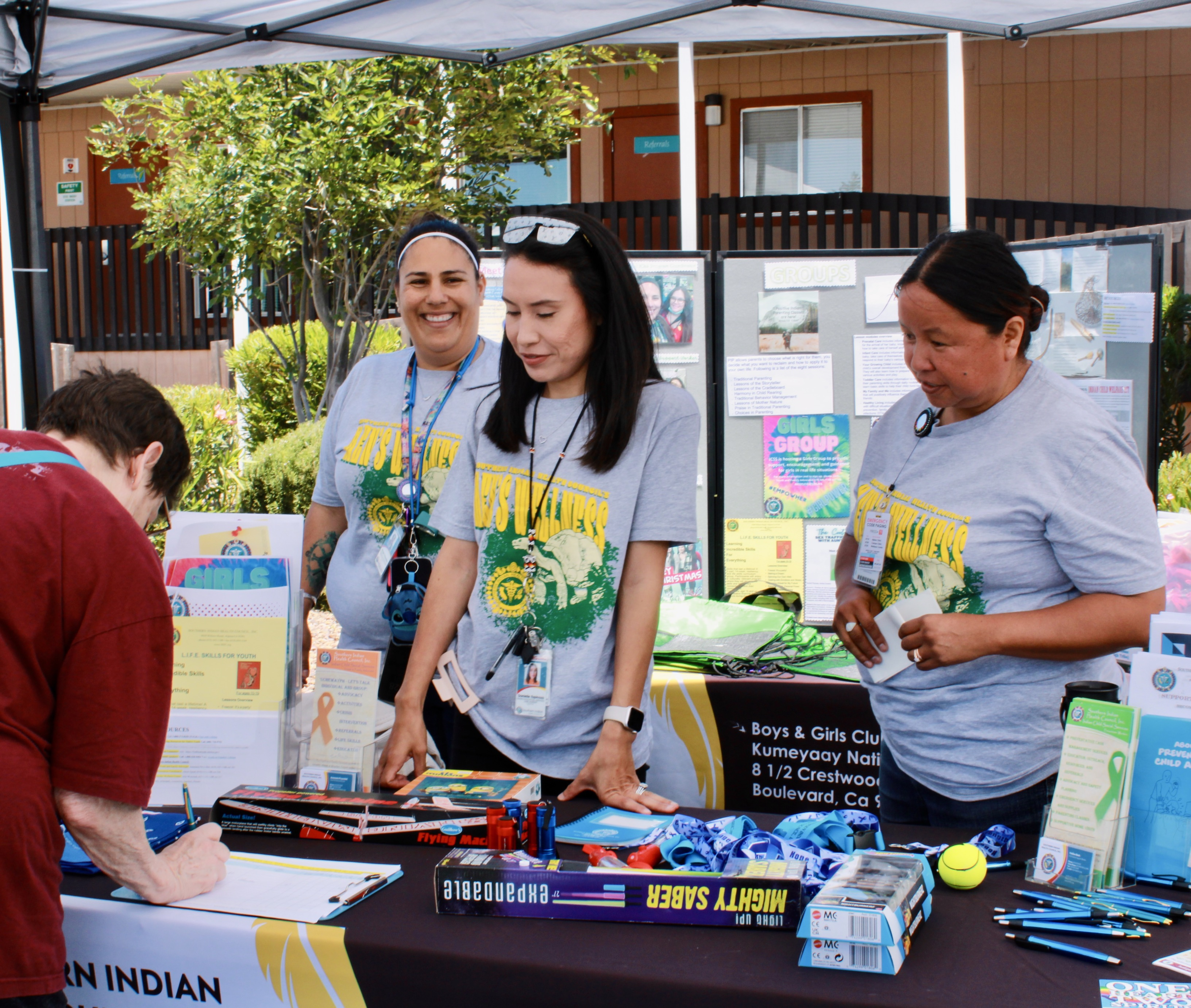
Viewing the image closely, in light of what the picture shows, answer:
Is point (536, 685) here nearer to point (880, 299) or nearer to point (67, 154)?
point (880, 299)

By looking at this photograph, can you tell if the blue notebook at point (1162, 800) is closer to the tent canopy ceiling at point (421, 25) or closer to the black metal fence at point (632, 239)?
the tent canopy ceiling at point (421, 25)

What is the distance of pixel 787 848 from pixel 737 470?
2551 mm

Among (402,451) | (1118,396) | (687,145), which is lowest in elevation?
(402,451)

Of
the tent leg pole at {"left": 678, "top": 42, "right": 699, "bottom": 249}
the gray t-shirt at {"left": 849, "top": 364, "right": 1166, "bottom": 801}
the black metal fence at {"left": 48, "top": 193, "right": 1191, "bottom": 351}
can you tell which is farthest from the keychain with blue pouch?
the black metal fence at {"left": 48, "top": 193, "right": 1191, "bottom": 351}

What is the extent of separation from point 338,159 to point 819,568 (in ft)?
13.9

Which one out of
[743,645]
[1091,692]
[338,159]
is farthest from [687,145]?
[1091,692]

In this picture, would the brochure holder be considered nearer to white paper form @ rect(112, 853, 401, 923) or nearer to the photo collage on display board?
white paper form @ rect(112, 853, 401, 923)

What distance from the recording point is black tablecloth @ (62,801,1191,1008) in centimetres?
108

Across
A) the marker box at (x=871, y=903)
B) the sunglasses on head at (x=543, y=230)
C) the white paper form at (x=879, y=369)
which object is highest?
the sunglasses on head at (x=543, y=230)

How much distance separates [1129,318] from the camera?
11.3ft

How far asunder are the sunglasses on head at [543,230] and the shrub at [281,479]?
4.65m

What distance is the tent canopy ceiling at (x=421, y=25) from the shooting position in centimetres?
282

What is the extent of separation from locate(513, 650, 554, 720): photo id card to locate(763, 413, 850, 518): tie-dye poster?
7.28 ft

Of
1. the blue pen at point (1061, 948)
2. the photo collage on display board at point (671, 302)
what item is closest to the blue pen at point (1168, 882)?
the blue pen at point (1061, 948)
